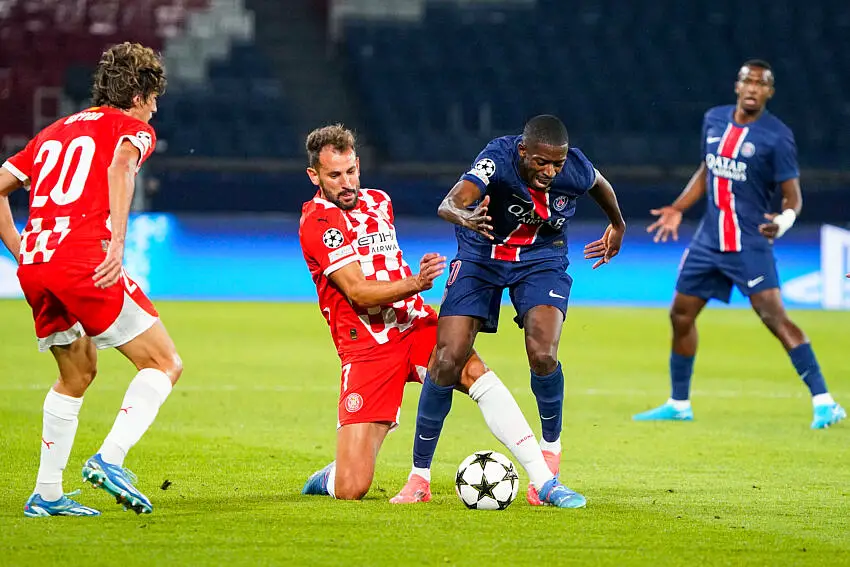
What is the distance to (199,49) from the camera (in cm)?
2277

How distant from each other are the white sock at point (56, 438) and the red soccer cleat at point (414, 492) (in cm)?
138

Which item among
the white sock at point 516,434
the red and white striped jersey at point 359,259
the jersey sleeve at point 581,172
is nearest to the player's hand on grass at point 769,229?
the jersey sleeve at point 581,172

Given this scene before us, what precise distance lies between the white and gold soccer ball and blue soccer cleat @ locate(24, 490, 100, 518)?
151 cm

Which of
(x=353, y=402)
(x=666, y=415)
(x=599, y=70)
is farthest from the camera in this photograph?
(x=599, y=70)

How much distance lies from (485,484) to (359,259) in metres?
1.21

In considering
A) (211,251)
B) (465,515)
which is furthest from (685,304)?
(211,251)

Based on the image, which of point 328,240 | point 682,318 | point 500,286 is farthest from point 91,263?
point 682,318

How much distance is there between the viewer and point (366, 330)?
20.2 ft

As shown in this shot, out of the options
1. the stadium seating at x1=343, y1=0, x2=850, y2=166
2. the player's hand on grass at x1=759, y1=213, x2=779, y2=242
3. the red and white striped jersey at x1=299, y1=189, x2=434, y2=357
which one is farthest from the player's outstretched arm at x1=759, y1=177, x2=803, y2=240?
the stadium seating at x1=343, y1=0, x2=850, y2=166

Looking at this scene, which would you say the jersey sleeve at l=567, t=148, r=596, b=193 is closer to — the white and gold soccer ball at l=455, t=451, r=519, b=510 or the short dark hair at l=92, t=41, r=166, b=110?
the white and gold soccer ball at l=455, t=451, r=519, b=510

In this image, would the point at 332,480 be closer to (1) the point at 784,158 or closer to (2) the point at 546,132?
(2) the point at 546,132

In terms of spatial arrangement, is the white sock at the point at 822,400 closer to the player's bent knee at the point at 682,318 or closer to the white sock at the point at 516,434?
the player's bent knee at the point at 682,318

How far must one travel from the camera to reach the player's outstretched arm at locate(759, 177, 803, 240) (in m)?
8.66

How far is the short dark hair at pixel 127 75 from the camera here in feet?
17.1
